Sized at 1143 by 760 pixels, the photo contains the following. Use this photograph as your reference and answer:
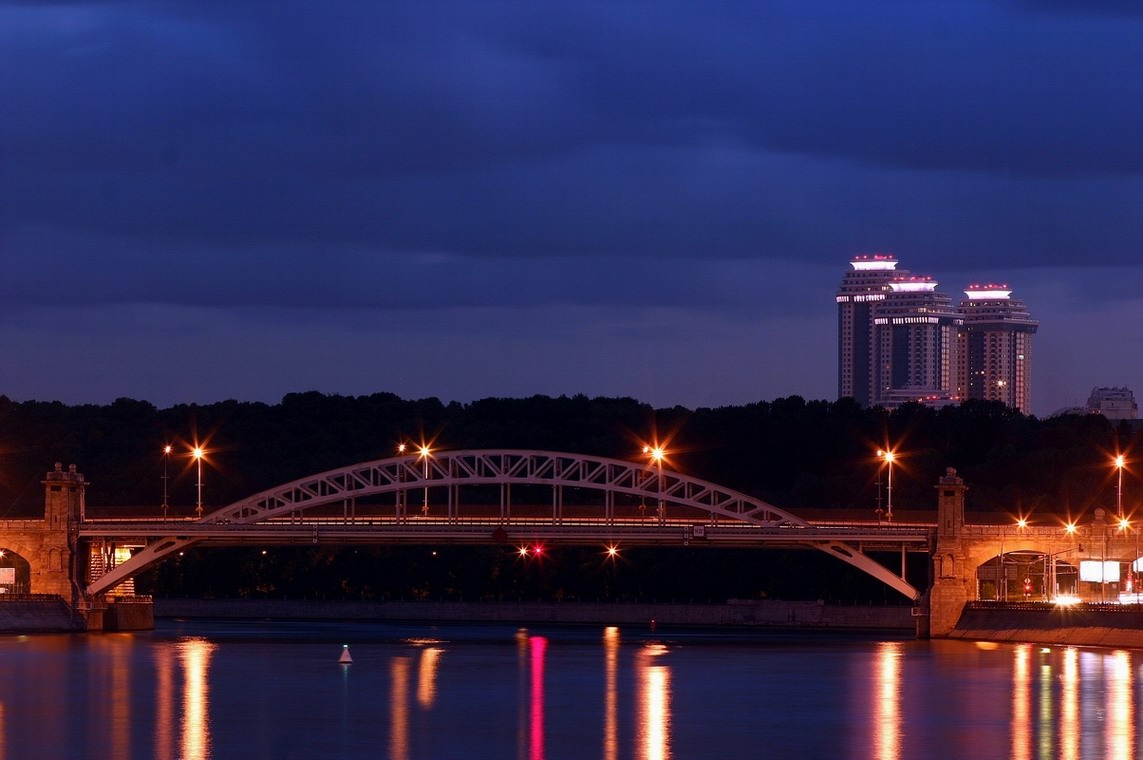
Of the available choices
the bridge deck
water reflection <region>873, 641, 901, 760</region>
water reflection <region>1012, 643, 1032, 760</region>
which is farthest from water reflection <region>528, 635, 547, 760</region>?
water reflection <region>1012, 643, 1032, 760</region>

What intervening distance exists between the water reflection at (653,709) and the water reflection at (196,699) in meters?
12.0

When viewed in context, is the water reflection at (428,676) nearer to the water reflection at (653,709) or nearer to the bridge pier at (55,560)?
the water reflection at (653,709)

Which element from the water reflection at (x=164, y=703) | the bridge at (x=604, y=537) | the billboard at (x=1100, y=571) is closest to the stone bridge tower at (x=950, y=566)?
the bridge at (x=604, y=537)

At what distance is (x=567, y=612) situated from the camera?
164375 mm

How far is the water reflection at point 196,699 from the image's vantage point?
6562 centimetres

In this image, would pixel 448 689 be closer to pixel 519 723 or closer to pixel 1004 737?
pixel 519 723

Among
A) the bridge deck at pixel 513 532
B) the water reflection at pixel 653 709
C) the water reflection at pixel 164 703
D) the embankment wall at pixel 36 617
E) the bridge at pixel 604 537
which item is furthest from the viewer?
the embankment wall at pixel 36 617

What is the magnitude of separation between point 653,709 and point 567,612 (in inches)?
3377

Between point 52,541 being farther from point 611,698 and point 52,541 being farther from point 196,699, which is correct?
point 611,698

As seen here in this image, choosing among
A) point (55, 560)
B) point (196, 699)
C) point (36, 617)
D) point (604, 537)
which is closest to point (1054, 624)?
point (604, 537)

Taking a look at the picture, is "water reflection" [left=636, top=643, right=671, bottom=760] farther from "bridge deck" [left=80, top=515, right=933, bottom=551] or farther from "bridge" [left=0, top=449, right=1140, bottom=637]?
"bridge" [left=0, top=449, right=1140, bottom=637]

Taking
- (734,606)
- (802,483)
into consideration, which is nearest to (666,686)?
(734,606)

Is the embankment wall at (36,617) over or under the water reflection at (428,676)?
over

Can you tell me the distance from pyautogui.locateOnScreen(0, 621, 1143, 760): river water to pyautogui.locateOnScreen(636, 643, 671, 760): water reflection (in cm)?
13
